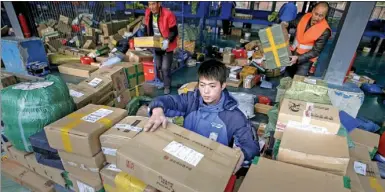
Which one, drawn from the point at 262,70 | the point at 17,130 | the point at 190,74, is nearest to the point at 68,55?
the point at 190,74

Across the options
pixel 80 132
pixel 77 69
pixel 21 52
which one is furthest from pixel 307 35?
pixel 21 52

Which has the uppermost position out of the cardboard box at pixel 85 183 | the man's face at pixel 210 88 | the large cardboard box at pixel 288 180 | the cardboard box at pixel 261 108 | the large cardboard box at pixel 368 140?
the man's face at pixel 210 88

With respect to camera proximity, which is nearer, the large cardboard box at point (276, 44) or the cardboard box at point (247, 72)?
the large cardboard box at point (276, 44)

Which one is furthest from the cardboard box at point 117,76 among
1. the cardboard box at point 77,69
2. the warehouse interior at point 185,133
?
the cardboard box at point 77,69

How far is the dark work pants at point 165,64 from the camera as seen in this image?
13.4 ft

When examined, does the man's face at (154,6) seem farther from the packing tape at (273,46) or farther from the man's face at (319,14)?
the man's face at (319,14)

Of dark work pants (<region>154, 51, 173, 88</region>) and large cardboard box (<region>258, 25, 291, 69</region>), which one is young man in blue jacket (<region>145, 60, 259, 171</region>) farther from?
dark work pants (<region>154, 51, 173, 88</region>)

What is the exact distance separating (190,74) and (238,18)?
5.03 meters

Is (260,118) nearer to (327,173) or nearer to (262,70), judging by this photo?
(262,70)

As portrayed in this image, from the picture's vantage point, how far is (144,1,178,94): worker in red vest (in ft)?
12.4

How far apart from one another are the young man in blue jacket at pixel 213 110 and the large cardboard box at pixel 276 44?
3.31ft

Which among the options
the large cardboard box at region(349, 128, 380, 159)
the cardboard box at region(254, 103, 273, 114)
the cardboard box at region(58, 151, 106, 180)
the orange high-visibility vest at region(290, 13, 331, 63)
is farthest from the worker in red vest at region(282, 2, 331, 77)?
the cardboard box at region(58, 151, 106, 180)

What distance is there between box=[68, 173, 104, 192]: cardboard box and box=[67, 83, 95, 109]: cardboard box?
0.73 metres

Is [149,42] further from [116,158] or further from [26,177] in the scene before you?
[116,158]
